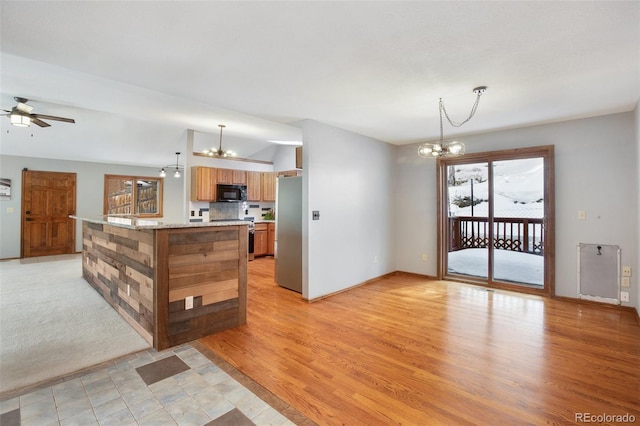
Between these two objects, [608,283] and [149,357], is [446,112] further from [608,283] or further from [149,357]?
[149,357]

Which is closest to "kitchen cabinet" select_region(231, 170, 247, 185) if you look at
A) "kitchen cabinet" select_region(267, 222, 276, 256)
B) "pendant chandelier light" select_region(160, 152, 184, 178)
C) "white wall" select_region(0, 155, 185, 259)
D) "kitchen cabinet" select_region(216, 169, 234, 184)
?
"kitchen cabinet" select_region(216, 169, 234, 184)

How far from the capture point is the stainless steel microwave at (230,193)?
22.4 ft

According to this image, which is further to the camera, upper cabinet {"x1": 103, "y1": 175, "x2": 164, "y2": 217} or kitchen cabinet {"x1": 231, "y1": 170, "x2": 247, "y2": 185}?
upper cabinet {"x1": 103, "y1": 175, "x2": 164, "y2": 217}

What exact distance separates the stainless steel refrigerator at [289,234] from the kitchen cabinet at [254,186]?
3.09m

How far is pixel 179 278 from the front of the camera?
2.71 metres

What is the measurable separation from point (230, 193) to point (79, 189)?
13.6 ft

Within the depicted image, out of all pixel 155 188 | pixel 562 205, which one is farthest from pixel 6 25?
pixel 155 188

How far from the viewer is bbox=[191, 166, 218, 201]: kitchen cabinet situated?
6508 millimetres

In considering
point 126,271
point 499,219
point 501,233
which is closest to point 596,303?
point 501,233

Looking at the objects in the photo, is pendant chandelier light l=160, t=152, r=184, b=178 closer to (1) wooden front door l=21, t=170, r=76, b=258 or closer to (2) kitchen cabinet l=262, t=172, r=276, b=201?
(1) wooden front door l=21, t=170, r=76, b=258

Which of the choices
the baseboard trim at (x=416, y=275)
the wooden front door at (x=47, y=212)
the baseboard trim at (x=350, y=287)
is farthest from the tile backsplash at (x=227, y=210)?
the baseboard trim at (x=416, y=275)

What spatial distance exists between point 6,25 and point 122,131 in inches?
190

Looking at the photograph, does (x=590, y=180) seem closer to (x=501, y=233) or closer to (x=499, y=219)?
(x=499, y=219)

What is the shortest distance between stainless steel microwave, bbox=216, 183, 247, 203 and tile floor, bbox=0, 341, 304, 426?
15.7 ft
